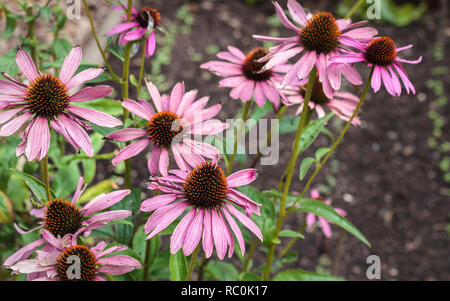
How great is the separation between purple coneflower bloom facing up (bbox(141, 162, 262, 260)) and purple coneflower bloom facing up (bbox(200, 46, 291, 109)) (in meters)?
0.29

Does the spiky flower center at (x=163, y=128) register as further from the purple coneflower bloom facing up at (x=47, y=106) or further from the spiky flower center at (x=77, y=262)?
the spiky flower center at (x=77, y=262)

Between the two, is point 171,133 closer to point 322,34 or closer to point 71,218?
point 71,218

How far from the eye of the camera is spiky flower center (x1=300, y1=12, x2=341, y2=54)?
95cm

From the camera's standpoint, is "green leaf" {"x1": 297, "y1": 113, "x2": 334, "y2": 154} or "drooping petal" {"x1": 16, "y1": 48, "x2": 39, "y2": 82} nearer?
"drooping petal" {"x1": 16, "y1": 48, "x2": 39, "y2": 82}

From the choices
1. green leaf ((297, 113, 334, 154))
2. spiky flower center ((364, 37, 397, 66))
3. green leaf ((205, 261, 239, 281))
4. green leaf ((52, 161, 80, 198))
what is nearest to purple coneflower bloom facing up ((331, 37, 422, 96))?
spiky flower center ((364, 37, 397, 66))

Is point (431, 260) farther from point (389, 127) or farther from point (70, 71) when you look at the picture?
point (70, 71)

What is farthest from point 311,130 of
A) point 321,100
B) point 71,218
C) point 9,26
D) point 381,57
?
point 9,26

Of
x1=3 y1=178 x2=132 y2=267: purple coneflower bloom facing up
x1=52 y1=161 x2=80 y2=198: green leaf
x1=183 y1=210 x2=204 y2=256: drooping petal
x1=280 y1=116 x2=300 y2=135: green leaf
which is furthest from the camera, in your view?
x1=52 y1=161 x2=80 y2=198: green leaf

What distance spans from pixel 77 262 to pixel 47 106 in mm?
309

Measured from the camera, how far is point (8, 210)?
56.8 inches

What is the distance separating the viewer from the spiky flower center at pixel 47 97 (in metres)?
0.86

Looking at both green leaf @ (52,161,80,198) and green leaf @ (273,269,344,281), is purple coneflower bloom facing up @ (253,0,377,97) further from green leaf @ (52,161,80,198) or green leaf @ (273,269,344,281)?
green leaf @ (52,161,80,198)

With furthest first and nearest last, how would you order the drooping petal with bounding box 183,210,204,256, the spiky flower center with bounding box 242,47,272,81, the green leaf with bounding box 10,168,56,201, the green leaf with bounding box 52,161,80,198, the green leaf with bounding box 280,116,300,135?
the green leaf with bounding box 52,161,80,198 → the green leaf with bounding box 280,116,300,135 → the spiky flower center with bounding box 242,47,272,81 → the green leaf with bounding box 10,168,56,201 → the drooping petal with bounding box 183,210,204,256
